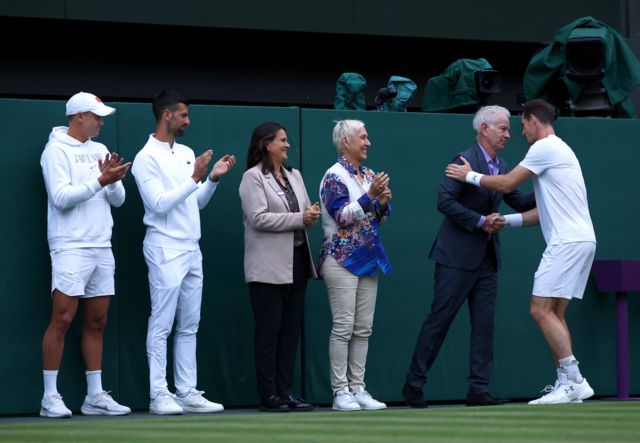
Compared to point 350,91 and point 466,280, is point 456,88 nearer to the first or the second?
point 350,91

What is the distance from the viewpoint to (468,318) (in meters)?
10.2

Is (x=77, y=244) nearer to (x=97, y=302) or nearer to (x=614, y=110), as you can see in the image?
(x=97, y=302)

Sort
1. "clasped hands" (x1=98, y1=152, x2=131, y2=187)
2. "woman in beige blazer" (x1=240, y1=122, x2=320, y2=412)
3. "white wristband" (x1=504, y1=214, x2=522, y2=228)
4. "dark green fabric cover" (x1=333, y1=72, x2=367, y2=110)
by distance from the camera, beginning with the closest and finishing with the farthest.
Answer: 1. "clasped hands" (x1=98, y1=152, x2=131, y2=187)
2. "woman in beige blazer" (x1=240, y1=122, x2=320, y2=412)
3. "white wristband" (x1=504, y1=214, x2=522, y2=228)
4. "dark green fabric cover" (x1=333, y1=72, x2=367, y2=110)

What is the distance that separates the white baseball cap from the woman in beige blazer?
1.08m

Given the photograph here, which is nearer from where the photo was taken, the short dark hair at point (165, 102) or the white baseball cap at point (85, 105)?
the white baseball cap at point (85, 105)

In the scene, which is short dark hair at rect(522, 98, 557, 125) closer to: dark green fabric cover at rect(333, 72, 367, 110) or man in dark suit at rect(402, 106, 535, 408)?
man in dark suit at rect(402, 106, 535, 408)

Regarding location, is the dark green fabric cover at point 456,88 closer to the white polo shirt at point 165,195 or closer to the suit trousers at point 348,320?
the suit trousers at point 348,320

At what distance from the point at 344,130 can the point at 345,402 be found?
6.19ft

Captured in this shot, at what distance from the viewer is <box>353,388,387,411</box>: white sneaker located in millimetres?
9133

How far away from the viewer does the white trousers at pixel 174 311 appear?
8.77 m

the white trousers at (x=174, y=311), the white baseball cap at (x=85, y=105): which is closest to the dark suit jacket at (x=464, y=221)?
the white trousers at (x=174, y=311)

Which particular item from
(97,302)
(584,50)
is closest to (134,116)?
(97,302)

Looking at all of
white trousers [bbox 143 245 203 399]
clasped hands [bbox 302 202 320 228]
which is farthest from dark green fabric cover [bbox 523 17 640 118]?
white trousers [bbox 143 245 203 399]

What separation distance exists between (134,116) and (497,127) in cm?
256
